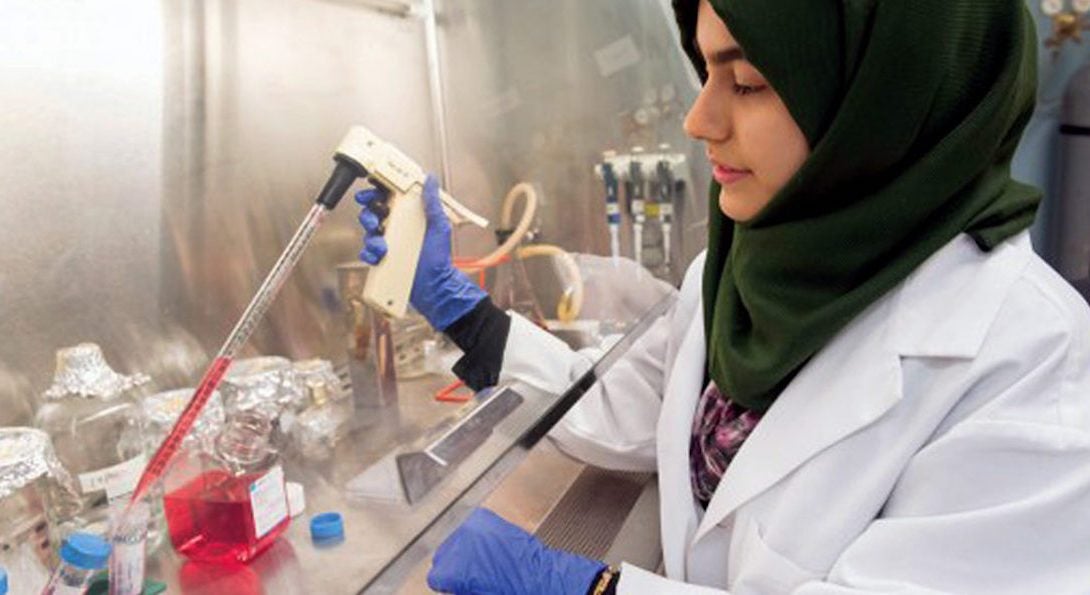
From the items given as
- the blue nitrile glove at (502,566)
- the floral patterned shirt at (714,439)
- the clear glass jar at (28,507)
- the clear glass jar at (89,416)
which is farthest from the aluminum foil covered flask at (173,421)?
the floral patterned shirt at (714,439)

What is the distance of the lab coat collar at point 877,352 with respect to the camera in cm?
82

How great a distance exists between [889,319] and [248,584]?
2.37 feet

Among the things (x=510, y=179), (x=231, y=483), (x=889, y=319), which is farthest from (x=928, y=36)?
(x=510, y=179)

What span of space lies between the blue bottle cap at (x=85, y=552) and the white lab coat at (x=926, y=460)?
0.53 m

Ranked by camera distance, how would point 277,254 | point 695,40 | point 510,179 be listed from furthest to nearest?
1. point 510,179
2. point 277,254
3. point 695,40

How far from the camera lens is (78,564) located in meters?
0.62

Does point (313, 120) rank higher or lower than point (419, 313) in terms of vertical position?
higher

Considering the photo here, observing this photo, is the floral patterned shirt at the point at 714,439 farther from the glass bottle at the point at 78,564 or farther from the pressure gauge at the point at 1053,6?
the pressure gauge at the point at 1053,6

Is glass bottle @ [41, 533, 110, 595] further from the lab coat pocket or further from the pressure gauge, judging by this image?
the pressure gauge

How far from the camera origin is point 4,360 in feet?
2.89

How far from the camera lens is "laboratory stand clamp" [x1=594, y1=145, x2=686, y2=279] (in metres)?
1.88

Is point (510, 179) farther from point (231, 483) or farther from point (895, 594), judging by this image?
point (895, 594)

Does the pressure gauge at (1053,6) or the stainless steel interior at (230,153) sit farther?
the pressure gauge at (1053,6)

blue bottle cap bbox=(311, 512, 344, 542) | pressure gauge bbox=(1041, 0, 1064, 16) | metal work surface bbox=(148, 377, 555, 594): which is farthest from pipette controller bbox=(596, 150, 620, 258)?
pressure gauge bbox=(1041, 0, 1064, 16)
